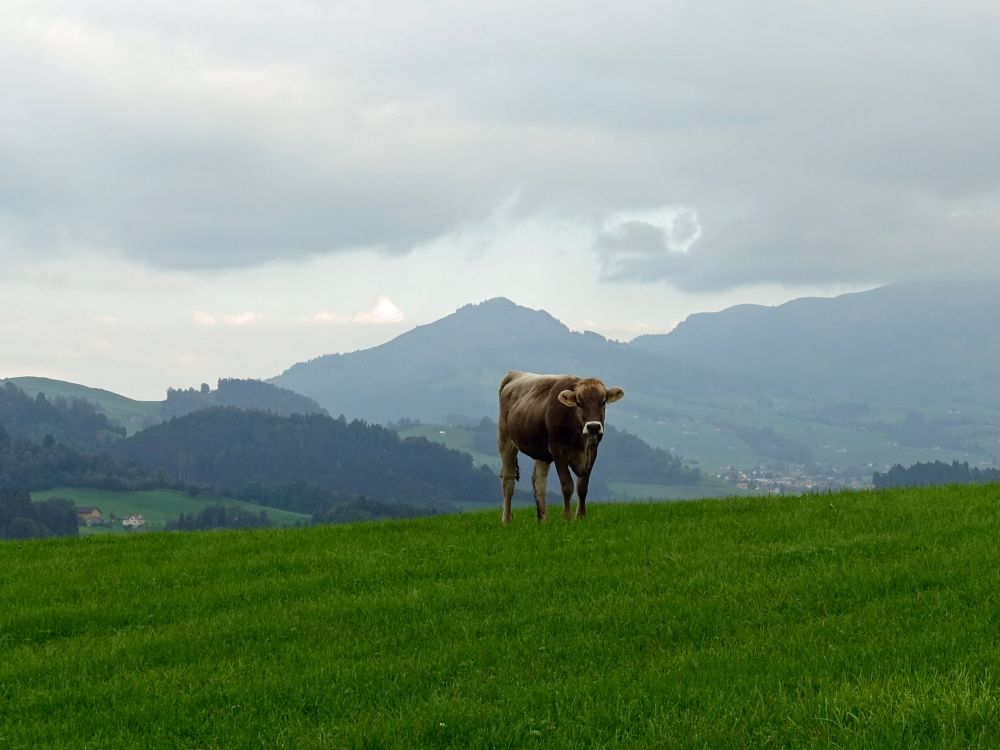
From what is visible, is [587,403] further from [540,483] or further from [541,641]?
[541,641]

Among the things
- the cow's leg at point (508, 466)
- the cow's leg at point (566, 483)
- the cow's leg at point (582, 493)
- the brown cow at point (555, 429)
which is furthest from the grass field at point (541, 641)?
the cow's leg at point (508, 466)

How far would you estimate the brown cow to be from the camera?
22.6m

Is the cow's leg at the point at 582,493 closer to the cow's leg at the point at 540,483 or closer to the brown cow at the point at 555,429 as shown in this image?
the brown cow at the point at 555,429

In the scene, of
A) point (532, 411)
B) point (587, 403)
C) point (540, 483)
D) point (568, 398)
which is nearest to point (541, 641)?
point (587, 403)

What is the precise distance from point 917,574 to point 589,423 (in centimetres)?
855

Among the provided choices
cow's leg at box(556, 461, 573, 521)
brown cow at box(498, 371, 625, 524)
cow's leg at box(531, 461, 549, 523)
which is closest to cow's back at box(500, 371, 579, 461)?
brown cow at box(498, 371, 625, 524)

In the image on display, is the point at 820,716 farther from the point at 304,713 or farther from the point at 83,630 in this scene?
the point at 83,630

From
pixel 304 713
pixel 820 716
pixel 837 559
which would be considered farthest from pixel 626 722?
pixel 837 559

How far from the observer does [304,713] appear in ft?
37.0

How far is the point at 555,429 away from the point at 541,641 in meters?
10.5

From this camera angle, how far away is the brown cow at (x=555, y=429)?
2264cm

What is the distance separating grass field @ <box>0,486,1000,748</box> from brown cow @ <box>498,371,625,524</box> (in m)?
2.43

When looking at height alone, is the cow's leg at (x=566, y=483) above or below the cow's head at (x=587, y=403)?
below

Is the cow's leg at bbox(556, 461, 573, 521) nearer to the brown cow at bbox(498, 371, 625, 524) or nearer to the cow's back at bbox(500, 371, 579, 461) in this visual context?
the brown cow at bbox(498, 371, 625, 524)
